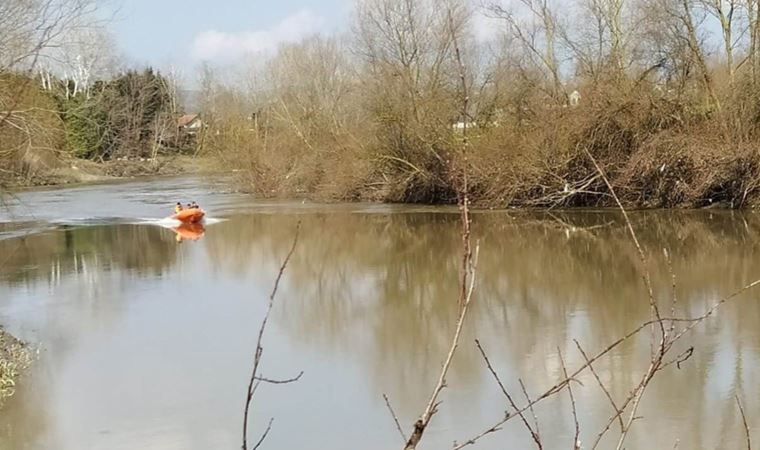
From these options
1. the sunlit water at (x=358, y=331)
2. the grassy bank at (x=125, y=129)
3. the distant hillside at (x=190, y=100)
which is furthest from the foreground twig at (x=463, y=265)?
the distant hillside at (x=190, y=100)

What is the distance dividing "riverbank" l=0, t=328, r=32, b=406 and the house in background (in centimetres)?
4382

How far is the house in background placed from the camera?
52406 millimetres

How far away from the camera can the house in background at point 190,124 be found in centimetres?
5241

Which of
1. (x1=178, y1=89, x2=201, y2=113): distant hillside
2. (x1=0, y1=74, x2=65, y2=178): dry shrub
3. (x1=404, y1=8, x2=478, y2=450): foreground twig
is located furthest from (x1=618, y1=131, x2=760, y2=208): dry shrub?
(x1=178, y1=89, x2=201, y2=113): distant hillside

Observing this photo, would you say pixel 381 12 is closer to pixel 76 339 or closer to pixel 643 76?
pixel 643 76

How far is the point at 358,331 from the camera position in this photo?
28.3ft

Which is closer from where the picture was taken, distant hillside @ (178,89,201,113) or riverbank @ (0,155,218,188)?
riverbank @ (0,155,218,188)

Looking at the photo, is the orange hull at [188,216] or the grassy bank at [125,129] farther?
the grassy bank at [125,129]

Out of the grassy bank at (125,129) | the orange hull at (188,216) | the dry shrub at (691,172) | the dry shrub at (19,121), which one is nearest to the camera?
the dry shrub at (19,121)

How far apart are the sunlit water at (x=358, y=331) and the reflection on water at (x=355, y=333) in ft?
0.08

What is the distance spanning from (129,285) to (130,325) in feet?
9.43

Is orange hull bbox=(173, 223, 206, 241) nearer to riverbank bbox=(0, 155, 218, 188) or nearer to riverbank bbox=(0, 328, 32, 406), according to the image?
riverbank bbox=(0, 328, 32, 406)

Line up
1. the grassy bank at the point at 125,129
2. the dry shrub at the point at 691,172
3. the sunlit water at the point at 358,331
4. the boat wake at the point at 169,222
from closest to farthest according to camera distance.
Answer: the sunlit water at the point at 358,331 < the dry shrub at the point at 691,172 < the boat wake at the point at 169,222 < the grassy bank at the point at 125,129

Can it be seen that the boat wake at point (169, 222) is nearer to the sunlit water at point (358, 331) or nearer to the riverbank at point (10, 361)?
the sunlit water at point (358, 331)
